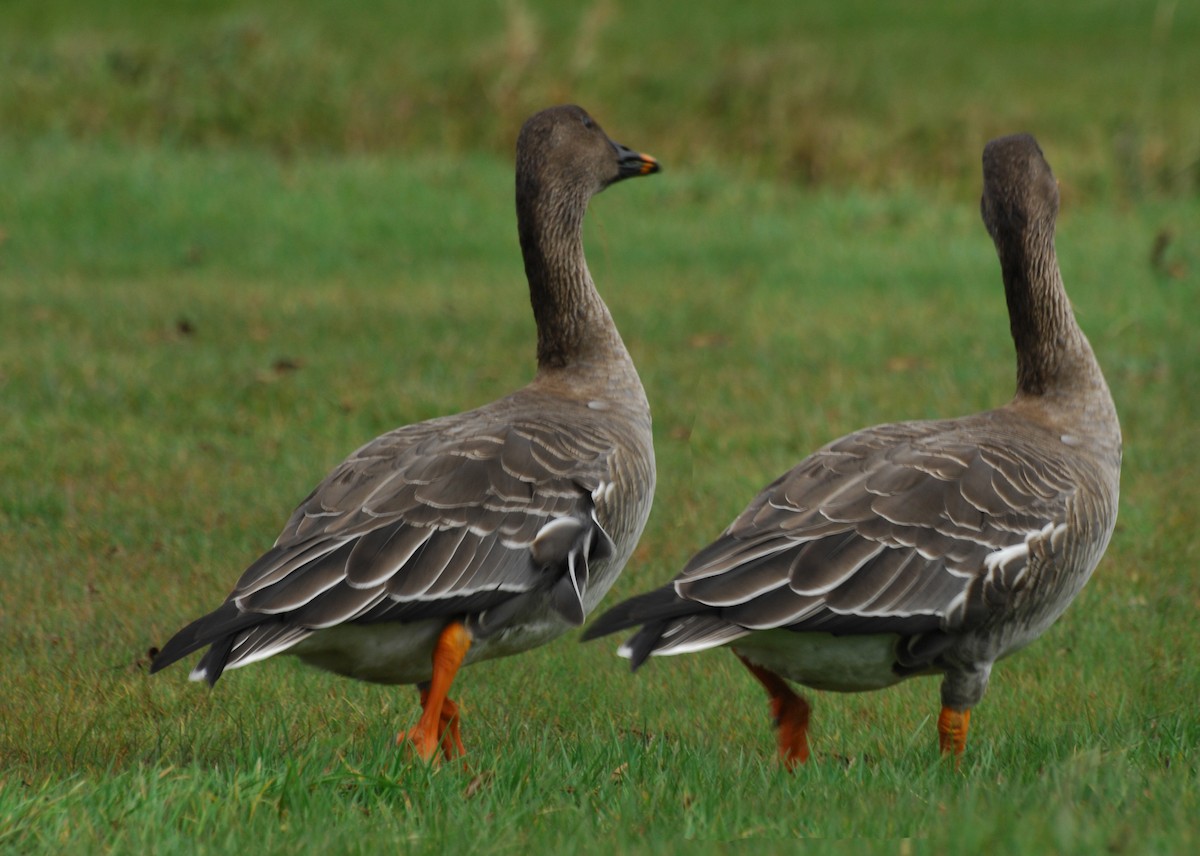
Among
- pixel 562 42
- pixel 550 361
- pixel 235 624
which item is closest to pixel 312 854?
pixel 235 624

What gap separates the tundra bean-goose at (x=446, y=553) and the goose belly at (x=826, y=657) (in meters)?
0.62

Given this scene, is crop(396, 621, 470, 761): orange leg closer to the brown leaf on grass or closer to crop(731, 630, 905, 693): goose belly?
crop(731, 630, 905, 693): goose belly

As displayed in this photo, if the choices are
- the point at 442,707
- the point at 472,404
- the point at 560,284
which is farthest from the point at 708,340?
the point at 442,707

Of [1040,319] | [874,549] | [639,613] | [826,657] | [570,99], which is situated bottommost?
[826,657]

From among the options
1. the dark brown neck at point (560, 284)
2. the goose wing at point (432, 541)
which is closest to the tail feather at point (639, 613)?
the goose wing at point (432, 541)

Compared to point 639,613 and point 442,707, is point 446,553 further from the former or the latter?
point 639,613

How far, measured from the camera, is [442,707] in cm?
480

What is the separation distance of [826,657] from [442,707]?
48.0 inches

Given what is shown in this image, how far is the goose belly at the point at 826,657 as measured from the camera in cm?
465

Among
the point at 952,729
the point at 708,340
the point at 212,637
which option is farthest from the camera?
the point at 708,340

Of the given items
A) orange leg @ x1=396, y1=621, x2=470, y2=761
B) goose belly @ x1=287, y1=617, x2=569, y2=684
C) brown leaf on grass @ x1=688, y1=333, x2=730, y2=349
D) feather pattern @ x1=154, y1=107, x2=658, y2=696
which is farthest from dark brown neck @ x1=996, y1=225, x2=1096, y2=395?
brown leaf on grass @ x1=688, y1=333, x2=730, y2=349

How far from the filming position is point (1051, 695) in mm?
5578

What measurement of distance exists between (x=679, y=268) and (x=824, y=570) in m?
9.36

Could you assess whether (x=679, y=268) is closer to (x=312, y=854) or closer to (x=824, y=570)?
(x=824, y=570)
